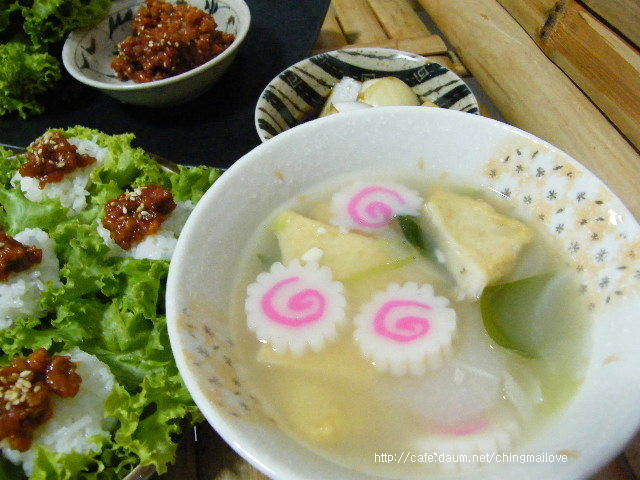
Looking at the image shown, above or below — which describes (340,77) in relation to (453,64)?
below

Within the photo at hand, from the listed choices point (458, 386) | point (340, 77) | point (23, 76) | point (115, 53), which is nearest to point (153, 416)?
point (458, 386)

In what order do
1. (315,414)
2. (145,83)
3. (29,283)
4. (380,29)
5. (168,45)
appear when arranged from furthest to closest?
(380,29) < (168,45) < (145,83) < (29,283) < (315,414)

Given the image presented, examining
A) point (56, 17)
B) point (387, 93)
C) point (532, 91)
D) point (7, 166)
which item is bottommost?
point (7, 166)

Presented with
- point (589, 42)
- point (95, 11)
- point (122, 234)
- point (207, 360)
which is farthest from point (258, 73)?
point (207, 360)

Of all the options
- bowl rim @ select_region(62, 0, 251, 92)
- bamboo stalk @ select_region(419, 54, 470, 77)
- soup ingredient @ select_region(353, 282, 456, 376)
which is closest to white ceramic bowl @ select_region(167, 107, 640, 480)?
soup ingredient @ select_region(353, 282, 456, 376)

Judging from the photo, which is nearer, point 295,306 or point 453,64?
point 295,306

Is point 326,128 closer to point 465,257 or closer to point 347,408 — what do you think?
point 465,257

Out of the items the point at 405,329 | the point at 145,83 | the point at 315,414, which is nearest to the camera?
the point at 315,414

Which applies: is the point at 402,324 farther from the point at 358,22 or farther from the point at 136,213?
the point at 358,22
